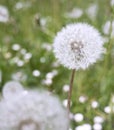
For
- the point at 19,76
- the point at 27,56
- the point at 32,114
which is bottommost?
the point at 32,114

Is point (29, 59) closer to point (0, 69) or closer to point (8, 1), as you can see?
point (0, 69)

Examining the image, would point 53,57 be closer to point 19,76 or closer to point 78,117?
point 19,76

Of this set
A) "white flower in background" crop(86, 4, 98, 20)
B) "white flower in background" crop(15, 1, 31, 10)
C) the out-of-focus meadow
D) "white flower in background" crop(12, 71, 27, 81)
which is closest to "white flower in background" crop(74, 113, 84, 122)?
the out-of-focus meadow

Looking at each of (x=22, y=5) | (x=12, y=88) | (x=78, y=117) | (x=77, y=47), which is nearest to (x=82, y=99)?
(x=78, y=117)

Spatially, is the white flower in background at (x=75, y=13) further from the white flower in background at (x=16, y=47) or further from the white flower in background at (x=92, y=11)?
the white flower in background at (x=16, y=47)

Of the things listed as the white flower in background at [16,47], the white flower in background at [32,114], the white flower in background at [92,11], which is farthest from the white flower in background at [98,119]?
the white flower in background at [92,11]

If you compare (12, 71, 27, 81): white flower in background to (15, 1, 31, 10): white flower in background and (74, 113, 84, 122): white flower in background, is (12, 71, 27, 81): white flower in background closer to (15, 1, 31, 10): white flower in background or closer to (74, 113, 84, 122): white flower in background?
(74, 113, 84, 122): white flower in background
